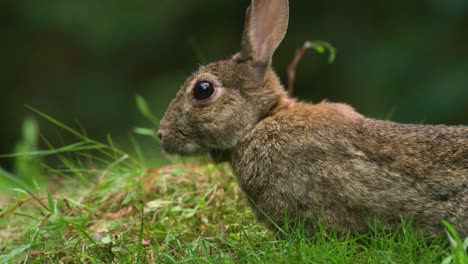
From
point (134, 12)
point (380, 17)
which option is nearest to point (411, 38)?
point (380, 17)

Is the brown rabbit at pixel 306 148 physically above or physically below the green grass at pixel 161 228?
above

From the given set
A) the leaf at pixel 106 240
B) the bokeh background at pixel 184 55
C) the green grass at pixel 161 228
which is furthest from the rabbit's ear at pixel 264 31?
the bokeh background at pixel 184 55

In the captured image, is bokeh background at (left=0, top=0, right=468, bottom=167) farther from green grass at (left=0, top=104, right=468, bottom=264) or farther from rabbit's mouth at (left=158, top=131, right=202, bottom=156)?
rabbit's mouth at (left=158, top=131, right=202, bottom=156)

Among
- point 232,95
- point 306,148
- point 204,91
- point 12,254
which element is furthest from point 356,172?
point 12,254

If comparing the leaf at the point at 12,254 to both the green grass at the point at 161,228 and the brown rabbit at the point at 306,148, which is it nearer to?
the green grass at the point at 161,228

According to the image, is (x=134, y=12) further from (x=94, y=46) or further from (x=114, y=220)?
(x=114, y=220)

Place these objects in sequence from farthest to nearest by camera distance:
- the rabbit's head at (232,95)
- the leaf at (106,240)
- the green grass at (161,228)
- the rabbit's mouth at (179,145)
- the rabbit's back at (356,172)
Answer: the rabbit's mouth at (179,145), the rabbit's head at (232,95), the leaf at (106,240), the rabbit's back at (356,172), the green grass at (161,228)
